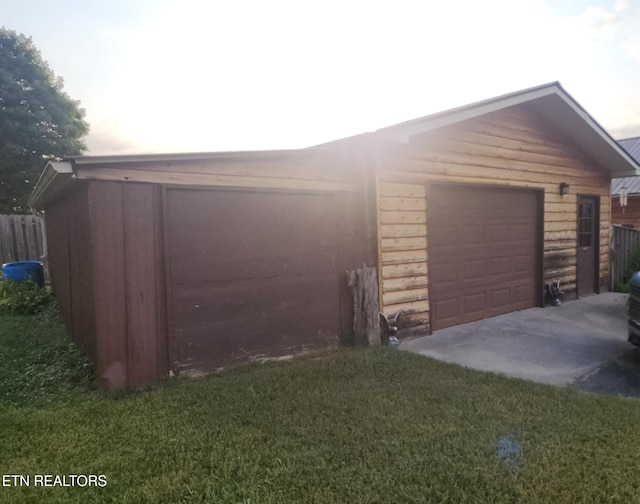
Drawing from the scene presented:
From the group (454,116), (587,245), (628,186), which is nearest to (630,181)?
(628,186)

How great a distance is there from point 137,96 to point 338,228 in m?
5.02

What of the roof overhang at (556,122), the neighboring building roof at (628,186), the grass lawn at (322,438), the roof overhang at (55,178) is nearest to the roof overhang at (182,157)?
the roof overhang at (55,178)

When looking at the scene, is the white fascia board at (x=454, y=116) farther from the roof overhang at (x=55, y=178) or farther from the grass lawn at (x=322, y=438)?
the roof overhang at (x=55, y=178)

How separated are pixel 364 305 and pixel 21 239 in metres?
11.2

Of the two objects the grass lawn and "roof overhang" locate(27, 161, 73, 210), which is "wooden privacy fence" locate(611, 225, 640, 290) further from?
"roof overhang" locate(27, 161, 73, 210)

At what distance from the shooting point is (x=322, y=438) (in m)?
3.13

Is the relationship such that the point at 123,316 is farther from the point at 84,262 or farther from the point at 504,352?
the point at 504,352

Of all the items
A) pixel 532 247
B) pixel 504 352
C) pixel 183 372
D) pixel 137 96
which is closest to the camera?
pixel 183 372

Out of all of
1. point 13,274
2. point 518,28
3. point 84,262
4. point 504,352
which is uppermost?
point 518,28

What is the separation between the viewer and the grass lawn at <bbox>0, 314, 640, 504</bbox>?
2.53 m

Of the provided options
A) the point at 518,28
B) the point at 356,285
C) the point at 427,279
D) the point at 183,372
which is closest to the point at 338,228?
the point at 356,285

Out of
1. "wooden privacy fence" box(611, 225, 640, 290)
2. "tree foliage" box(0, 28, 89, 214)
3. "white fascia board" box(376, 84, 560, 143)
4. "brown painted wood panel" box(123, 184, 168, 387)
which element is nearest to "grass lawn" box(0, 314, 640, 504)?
"brown painted wood panel" box(123, 184, 168, 387)

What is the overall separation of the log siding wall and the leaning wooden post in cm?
34

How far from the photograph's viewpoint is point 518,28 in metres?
6.71
